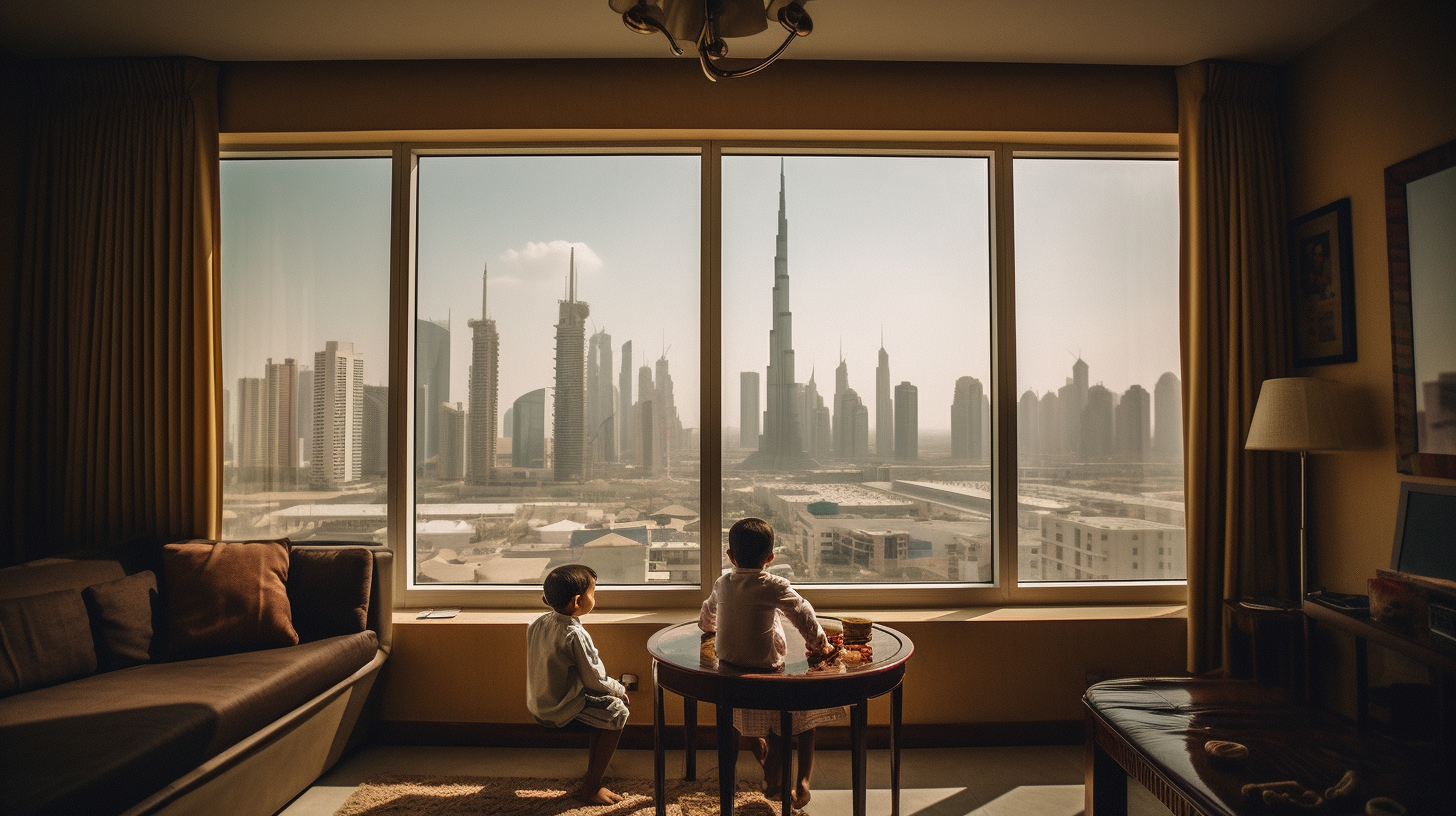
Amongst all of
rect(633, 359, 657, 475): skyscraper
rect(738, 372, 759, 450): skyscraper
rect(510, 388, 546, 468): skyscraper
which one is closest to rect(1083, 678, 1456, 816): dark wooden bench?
rect(738, 372, 759, 450): skyscraper

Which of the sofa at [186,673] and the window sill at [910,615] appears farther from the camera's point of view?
the window sill at [910,615]

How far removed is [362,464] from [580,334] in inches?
45.3

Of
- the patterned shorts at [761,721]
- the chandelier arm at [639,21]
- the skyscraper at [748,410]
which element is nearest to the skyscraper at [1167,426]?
the skyscraper at [748,410]

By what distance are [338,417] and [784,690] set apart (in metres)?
2.41

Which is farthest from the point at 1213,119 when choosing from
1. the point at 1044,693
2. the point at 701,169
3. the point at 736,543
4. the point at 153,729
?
the point at 153,729

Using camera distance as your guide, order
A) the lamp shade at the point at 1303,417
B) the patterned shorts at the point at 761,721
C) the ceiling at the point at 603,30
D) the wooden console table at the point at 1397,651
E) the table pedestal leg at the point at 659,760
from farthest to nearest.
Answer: the ceiling at the point at 603,30 → the lamp shade at the point at 1303,417 → the patterned shorts at the point at 761,721 → the table pedestal leg at the point at 659,760 → the wooden console table at the point at 1397,651

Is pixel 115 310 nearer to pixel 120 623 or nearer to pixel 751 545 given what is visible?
pixel 120 623

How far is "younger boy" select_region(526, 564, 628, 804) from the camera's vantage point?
2.27m

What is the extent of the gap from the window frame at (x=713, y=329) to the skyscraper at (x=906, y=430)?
363 millimetres

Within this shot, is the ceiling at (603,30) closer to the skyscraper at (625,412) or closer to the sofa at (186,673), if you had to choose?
the skyscraper at (625,412)

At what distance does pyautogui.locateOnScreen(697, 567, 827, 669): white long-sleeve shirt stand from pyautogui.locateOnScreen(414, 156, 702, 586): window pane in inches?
43.0

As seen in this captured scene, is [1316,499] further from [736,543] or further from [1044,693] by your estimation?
[736,543]

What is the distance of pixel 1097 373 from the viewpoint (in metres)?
3.14

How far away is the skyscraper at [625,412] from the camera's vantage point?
10.1 ft
